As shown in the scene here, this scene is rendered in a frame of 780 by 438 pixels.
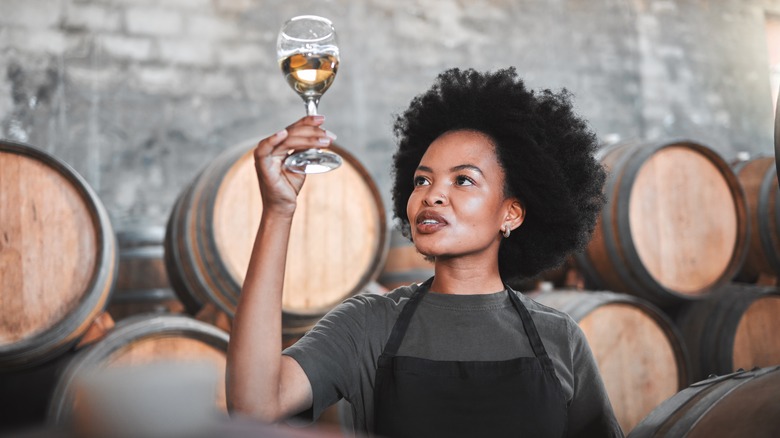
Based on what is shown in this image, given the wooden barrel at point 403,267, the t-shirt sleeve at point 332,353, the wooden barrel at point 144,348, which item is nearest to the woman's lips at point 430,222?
the t-shirt sleeve at point 332,353

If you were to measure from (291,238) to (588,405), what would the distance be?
1611mm

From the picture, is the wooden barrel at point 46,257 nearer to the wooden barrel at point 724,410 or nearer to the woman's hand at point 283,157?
the woman's hand at point 283,157

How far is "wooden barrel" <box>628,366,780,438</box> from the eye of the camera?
120cm

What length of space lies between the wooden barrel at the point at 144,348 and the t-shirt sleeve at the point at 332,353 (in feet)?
3.21

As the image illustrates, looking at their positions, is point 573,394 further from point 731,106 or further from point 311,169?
point 731,106

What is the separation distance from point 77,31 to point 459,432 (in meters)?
4.26

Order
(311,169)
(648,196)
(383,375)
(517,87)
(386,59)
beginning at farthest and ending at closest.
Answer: (386,59)
(648,196)
(517,87)
(383,375)
(311,169)

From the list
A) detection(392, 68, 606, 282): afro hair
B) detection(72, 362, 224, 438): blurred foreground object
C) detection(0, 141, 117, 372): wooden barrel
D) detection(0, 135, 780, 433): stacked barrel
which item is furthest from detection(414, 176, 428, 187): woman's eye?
detection(0, 141, 117, 372): wooden barrel

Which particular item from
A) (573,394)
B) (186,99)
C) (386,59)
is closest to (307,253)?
(573,394)

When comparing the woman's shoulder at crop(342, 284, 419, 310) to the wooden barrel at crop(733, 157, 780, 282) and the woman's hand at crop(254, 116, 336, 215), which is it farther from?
the wooden barrel at crop(733, 157, 780, 282)

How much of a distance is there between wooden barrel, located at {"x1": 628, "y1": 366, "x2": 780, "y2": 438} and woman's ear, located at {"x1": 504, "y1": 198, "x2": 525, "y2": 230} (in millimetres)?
547

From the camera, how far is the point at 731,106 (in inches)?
276

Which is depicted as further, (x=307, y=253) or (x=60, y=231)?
(x=307, y=253)

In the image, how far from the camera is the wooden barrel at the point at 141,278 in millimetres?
3162
